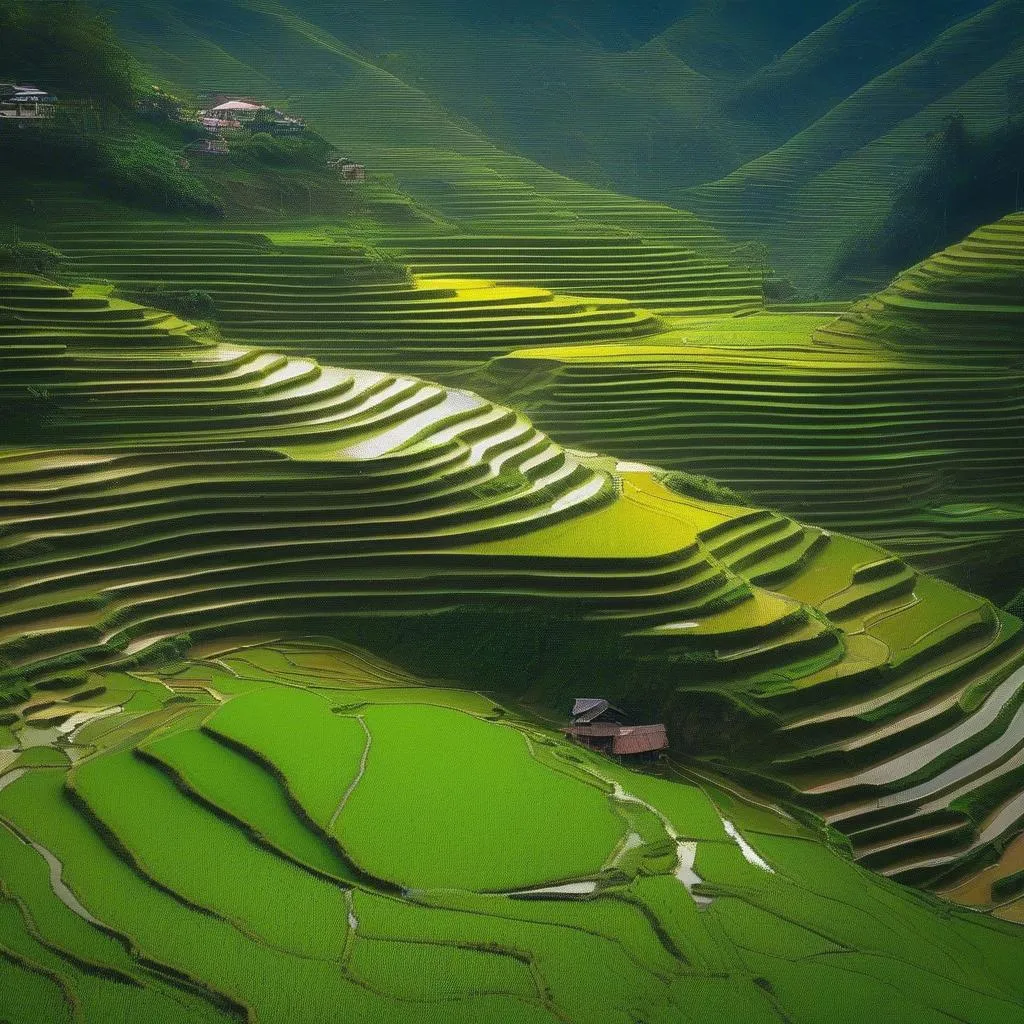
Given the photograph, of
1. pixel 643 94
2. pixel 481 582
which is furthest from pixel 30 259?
pixel 643 94

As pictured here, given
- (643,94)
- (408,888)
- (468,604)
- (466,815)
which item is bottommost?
(408,888)

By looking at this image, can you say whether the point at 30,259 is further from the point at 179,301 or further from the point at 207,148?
the point at 207,148

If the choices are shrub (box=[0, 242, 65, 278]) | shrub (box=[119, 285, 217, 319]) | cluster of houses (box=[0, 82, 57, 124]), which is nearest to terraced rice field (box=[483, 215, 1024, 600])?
shrub (box=[119, 285, 217, 319])

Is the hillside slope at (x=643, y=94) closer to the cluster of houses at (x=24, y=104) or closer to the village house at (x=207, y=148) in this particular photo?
the village house at (x=207, y=148)

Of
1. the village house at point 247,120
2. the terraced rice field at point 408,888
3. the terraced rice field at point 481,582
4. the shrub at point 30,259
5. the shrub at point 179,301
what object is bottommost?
the terraced rice field at point 408,888

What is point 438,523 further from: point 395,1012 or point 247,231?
point 247,231

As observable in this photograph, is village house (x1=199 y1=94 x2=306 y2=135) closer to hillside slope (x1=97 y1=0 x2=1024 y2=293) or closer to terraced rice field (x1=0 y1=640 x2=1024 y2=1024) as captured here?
hillside slope (x1=97 y1=0 x2=1024 y2=293)


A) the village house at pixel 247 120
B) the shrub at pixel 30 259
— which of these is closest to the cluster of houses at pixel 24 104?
the village house at pixel 247 120
